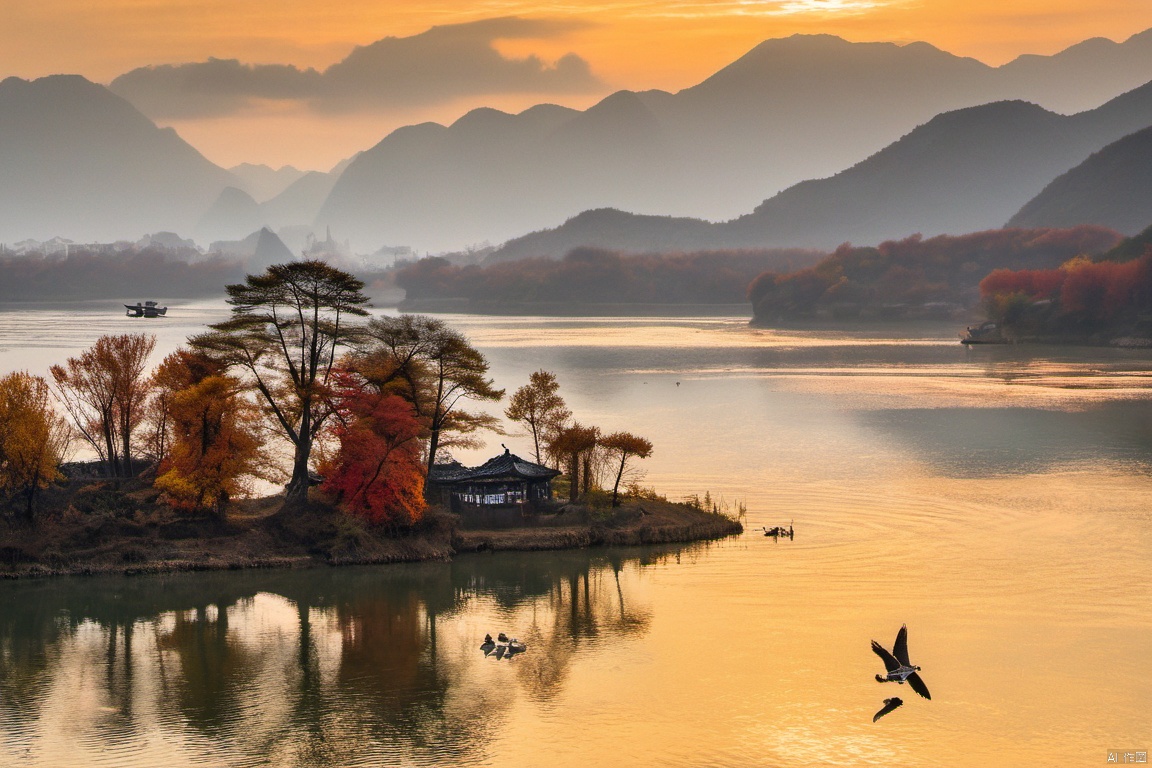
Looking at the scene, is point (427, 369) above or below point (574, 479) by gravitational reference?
above

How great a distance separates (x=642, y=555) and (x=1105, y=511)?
620 inches

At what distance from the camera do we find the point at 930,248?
19325 cm

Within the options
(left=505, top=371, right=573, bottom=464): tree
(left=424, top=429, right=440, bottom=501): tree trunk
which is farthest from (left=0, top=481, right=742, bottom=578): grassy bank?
(left=505, top=371, right=573, bottom=464): tree

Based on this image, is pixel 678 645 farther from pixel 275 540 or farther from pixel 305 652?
pixel 275 540

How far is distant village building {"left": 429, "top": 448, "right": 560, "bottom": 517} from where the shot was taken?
121 ft

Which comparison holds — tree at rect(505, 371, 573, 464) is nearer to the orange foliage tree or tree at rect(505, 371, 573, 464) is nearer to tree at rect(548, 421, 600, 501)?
tree at rect(548, 421, 600, 501)

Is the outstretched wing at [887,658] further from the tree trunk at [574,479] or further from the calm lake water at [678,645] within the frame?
the tree trunk at [574,479]

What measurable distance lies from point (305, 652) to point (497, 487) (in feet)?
33.2

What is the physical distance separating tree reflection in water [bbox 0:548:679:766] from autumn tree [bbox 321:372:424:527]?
186 cm

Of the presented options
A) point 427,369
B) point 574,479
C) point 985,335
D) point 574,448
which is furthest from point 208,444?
point 985,335

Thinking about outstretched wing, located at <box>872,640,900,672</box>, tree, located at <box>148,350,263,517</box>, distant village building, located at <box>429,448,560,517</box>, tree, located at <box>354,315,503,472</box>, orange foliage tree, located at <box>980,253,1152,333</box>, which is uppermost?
orange foliage tree, located at <box>980,253,1152,333</box>

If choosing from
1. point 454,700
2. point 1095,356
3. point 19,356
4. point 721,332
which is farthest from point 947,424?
point 721,332

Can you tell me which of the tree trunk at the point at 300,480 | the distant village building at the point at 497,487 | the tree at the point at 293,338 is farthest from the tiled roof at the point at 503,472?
the tree at the point at 293,338

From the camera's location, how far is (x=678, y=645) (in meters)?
27.8
